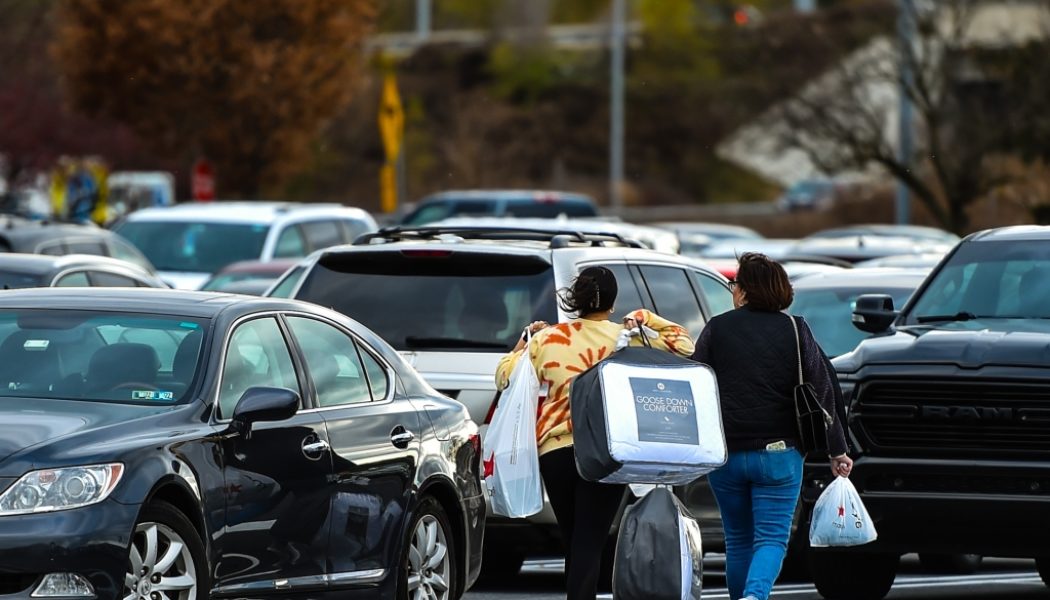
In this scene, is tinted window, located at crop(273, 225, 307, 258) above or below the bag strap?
below

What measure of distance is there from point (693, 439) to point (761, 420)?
0.57 meters

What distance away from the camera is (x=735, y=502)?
963 cm

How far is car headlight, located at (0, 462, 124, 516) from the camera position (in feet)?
24.7

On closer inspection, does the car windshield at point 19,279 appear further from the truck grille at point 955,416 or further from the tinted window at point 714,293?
the truck grille at point 955,416

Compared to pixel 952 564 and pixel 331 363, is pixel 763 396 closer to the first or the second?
pixel 331 363

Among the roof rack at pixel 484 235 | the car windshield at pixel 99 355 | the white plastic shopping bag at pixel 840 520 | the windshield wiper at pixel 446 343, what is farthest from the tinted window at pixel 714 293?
the car windshield at pixel 99 355

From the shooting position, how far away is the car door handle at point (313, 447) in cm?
877

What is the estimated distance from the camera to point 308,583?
877 centimetres

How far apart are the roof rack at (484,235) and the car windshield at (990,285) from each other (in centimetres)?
170

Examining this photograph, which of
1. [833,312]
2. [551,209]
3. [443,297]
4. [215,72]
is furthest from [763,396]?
[215,72]

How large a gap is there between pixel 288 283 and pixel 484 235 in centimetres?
110

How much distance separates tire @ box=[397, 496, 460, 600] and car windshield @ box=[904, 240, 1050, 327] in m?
3.60

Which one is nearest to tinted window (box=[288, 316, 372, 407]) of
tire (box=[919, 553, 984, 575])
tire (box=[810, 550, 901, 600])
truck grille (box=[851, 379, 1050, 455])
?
truck grille (box=[851, 379, 1050, 455])

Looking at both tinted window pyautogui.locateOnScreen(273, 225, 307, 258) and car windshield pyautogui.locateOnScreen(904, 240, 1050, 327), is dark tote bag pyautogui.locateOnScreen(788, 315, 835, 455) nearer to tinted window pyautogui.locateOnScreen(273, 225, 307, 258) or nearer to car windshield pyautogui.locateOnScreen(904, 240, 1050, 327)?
car windshield pyautogui.locateOnScreen(904, 240, 1050, 327)
